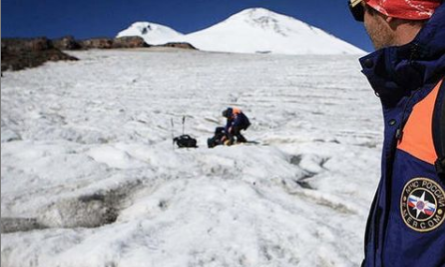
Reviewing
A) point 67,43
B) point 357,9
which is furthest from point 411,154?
point 67,43

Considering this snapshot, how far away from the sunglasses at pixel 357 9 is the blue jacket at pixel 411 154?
236mm

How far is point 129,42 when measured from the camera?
2339 inches

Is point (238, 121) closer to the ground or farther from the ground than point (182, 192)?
closer to the ground

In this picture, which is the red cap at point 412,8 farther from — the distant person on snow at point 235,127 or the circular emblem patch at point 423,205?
the distant person on snow at point 235,127

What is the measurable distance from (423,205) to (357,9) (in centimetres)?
92

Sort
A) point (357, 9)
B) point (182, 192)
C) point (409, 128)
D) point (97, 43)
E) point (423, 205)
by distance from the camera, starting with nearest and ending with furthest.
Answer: point (423, 205), point (409, 128), point (357, 9), point (182, 192), point (97, 43)

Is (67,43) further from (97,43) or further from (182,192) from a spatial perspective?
(182,192)

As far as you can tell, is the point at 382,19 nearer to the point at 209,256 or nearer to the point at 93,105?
the point at 209,256

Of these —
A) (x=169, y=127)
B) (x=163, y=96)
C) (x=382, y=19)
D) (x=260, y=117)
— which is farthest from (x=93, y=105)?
(x=382, y=19)

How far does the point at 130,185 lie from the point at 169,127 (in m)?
9.16

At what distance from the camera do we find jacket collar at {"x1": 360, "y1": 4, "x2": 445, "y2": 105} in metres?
1.70

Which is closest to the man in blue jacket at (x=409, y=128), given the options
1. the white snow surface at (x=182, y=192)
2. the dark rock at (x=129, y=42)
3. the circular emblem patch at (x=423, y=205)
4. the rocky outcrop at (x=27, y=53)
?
the circular emblem patch at (x=423, y=205)

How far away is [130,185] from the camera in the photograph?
22.3ft

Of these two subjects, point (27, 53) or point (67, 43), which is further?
point (67, 43)
